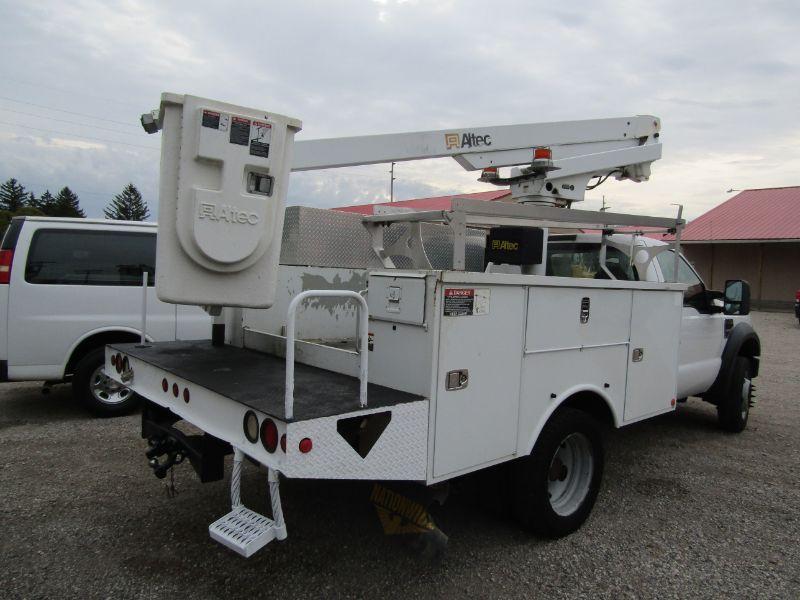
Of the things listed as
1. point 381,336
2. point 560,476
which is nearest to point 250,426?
point 381,336

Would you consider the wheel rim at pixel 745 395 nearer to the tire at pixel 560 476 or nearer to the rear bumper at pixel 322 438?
the tire at pixel 560 476

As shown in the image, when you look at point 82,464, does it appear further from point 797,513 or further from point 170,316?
point 797,513

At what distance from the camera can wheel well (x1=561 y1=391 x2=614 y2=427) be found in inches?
148

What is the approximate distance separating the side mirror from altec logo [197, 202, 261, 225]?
4647 mm

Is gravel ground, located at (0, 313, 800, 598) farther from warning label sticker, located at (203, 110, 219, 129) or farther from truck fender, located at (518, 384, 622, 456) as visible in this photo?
warning label sticker, located at (203, 110, 219, 129)

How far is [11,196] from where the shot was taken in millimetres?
76750

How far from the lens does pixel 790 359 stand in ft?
38.4

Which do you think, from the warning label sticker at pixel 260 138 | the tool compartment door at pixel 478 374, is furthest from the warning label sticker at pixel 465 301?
the warning label sticker at pixel 260 138

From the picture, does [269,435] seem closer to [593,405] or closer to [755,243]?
[593,405]

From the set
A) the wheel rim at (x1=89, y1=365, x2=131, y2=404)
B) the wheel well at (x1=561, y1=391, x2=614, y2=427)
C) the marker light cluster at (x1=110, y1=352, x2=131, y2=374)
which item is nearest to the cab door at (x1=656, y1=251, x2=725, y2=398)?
the wheel well at (x1=561, y1=391, x2=614, y2=427)

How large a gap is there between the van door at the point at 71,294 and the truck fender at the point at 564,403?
4.54m

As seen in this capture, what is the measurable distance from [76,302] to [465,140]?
4.23 m

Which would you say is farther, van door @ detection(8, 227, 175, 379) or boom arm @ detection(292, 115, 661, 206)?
van door @ detection(8, 227, 175, 379)

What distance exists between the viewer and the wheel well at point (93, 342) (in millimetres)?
5992
